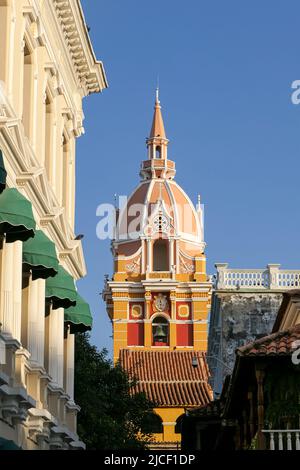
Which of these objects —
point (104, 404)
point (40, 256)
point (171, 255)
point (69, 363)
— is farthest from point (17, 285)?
point (171, 255)

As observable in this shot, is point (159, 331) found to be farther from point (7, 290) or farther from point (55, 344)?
point (7, 290)

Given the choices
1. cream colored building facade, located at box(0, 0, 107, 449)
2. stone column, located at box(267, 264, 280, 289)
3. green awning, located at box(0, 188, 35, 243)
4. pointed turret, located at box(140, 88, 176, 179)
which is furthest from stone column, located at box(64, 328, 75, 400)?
pointed turret, located at box(140, 88, 176, 179)

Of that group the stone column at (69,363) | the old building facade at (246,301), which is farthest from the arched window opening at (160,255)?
the stone column at (69,363)

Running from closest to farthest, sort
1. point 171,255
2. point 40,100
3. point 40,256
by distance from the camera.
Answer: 1. point 40,256
2. point 40,100
3. point 171,255

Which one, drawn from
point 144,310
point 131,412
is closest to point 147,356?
point 144,310

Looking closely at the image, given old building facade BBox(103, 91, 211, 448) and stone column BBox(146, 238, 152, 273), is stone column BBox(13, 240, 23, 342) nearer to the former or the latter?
old building facade BBox(103, 91, 211, 448)

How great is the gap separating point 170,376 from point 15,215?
59370 mm

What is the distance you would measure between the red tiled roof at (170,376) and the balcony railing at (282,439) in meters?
51.6

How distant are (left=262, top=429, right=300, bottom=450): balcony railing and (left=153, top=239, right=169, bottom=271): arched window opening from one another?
207 ft

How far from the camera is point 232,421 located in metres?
39.2

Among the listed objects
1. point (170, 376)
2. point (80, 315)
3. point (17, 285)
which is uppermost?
point (170, 376)

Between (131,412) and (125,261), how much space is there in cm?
3602

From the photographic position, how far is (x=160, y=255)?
91.4m
